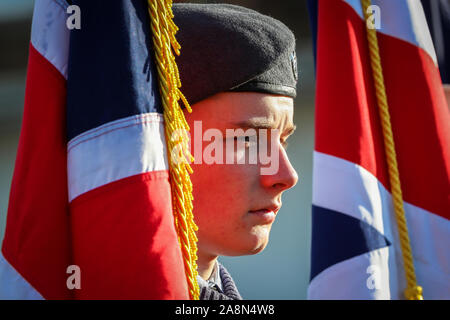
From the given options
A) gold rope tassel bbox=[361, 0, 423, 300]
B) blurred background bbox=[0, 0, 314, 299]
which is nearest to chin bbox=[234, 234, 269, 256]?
gold rope tassel bbox=[361, 0, 423, 300]

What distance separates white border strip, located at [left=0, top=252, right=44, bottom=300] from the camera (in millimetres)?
1047

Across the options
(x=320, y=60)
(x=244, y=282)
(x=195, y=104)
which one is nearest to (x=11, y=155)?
(x=244, y=282)

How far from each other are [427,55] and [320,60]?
0.22 metres

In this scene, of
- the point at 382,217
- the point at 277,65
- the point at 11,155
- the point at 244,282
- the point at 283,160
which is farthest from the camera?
the point at 11,155

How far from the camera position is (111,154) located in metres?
1.07

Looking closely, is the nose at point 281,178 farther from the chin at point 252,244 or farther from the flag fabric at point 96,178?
the flag fabric at point 96,178

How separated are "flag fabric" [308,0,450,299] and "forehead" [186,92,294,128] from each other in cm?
19

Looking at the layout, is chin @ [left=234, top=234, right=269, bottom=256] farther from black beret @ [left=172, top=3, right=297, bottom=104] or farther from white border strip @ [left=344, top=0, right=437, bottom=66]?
white border strip @ [left=344, top=0, right=437, bottom=66]

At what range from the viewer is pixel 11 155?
14.2 ft

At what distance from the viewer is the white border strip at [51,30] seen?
1.15m

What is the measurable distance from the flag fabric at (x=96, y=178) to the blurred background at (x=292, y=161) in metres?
2.38
